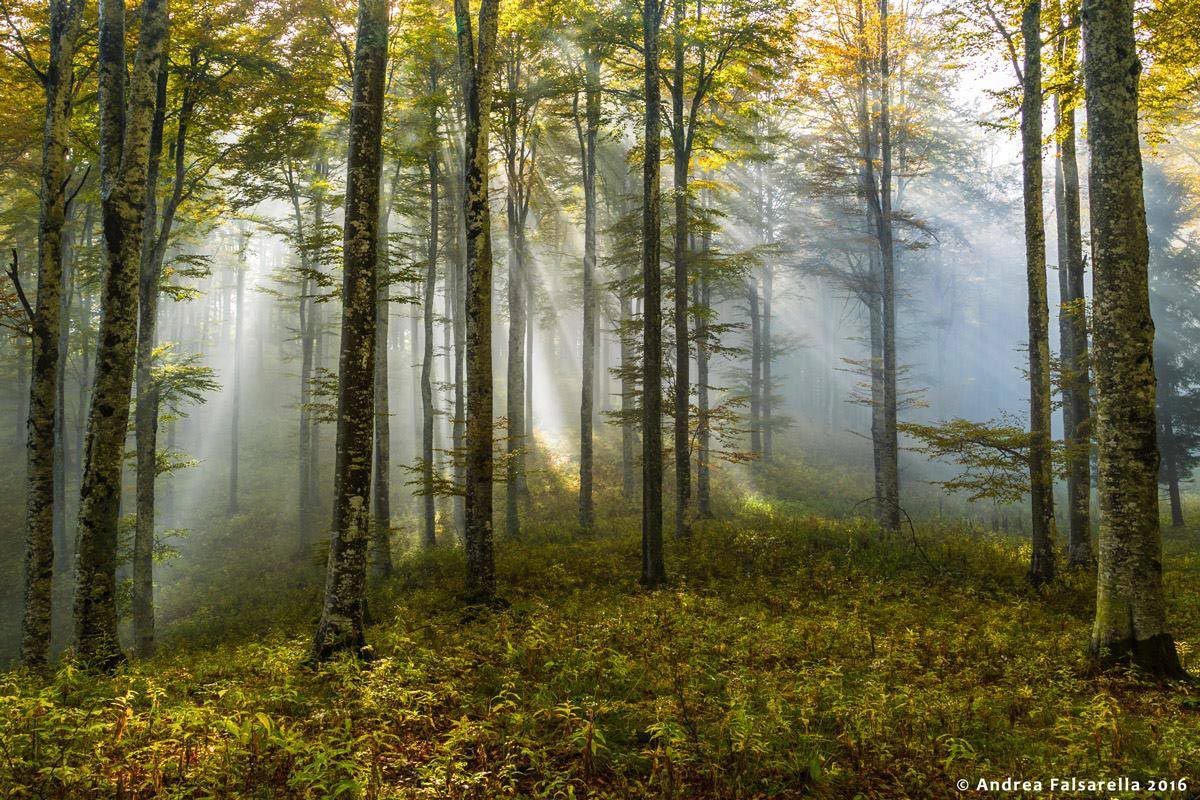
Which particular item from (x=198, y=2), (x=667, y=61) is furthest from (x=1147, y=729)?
(x=198, y=2)

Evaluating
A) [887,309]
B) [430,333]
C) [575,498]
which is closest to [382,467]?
[430,333]

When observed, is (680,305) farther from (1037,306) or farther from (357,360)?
(357,360)

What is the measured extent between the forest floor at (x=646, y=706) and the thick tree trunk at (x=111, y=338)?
122cm

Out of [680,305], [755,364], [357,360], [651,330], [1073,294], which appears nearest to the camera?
[357,360]

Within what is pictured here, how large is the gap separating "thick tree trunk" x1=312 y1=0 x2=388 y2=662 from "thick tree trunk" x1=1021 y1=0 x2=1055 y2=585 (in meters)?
11.0

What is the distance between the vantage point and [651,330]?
1076cm

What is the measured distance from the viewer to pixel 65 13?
893 cm

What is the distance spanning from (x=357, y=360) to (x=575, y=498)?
651 inches

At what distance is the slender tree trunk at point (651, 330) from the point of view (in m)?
10.5

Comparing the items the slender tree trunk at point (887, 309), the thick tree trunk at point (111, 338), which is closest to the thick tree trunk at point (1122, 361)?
the slender tree trunk at point (887, 309)

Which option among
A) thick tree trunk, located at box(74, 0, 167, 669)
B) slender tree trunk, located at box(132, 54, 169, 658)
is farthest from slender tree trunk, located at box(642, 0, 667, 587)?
slender tree trunk, located at box(132, 54, 169, 658)

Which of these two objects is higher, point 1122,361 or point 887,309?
point 887,309

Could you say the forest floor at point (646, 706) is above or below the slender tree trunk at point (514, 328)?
below

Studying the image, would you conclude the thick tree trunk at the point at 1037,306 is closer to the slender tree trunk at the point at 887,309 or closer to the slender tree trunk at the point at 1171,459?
the slender tree trunk at the point at 887,309
